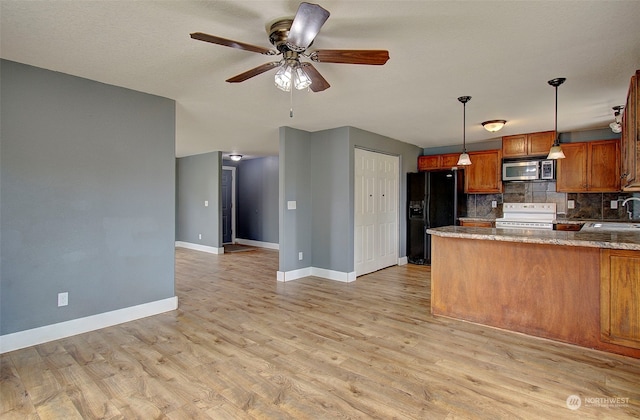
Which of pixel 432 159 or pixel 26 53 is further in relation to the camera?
pixel 432 159

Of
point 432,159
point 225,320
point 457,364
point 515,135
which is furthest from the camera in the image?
point 432,159

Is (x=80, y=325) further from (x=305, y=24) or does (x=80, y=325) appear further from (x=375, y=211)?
(x=375, y=211)

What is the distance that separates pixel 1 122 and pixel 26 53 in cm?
60

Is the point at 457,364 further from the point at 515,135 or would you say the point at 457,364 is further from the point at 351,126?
the point at 515,135

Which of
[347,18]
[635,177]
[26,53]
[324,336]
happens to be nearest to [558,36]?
[635,177]

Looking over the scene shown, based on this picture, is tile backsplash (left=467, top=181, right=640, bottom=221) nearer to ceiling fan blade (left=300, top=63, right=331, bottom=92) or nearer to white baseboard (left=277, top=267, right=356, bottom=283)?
white baseboard (left=277, top=267, right=356, bottom=283)

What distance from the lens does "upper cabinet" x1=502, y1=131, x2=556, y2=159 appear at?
17.4 feet

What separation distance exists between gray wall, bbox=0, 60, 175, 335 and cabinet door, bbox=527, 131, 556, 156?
17.6 ft

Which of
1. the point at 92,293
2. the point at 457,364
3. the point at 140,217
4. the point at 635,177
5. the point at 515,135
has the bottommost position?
the point at 457,364

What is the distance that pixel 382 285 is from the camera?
4.82 metres

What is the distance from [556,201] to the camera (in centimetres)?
558

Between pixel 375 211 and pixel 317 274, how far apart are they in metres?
1.46

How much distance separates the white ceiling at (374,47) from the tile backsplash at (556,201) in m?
1.51

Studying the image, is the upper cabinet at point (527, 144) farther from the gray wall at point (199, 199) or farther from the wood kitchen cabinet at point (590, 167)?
the gray wall at point (199, 199)
